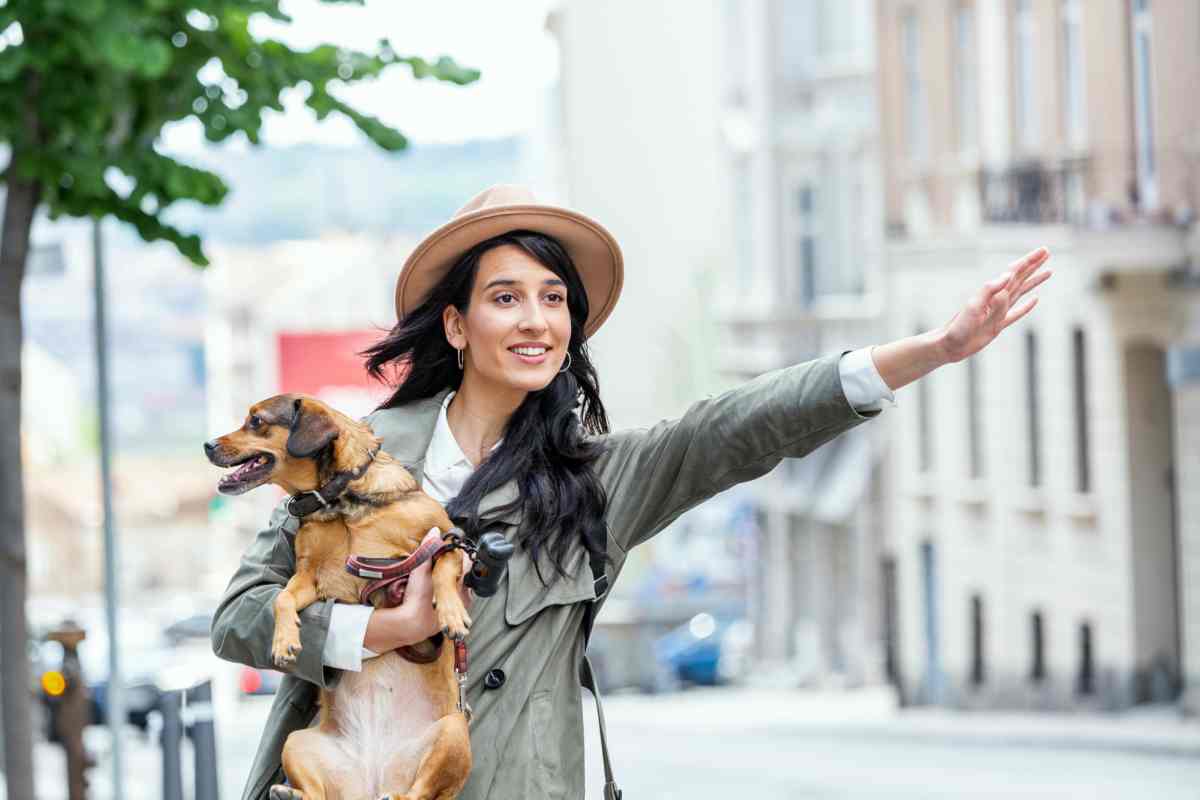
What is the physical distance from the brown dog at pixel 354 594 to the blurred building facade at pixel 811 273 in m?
32.0

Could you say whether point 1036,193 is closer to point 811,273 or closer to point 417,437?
point 811,273

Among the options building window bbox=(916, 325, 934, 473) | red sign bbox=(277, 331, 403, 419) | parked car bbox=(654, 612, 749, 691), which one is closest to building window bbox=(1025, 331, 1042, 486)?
building window bbox=(916, 325, 934, 473)

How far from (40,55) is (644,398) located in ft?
168

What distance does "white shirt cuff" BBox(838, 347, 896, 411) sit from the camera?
11.8 feet

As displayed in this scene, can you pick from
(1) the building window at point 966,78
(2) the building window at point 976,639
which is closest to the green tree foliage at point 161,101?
(1) the building window at point 966,78

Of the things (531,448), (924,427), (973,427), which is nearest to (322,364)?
(924,427)

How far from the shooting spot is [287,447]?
3.65 meters

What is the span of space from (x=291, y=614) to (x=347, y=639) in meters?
0.10

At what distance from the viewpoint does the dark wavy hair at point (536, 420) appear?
3770 mm

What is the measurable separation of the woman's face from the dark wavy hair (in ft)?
0.10

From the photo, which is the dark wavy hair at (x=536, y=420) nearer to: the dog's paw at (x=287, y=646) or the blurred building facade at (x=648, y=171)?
the dog's paw at (x=287, y=646)

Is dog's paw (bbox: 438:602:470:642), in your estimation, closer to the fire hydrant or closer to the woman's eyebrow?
the woman's eyebrow

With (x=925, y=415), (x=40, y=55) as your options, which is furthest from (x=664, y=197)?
(x=40, y=55)

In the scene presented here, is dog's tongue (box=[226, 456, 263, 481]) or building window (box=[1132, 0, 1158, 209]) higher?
building window (box=[1132, 0, 1158, 209])
